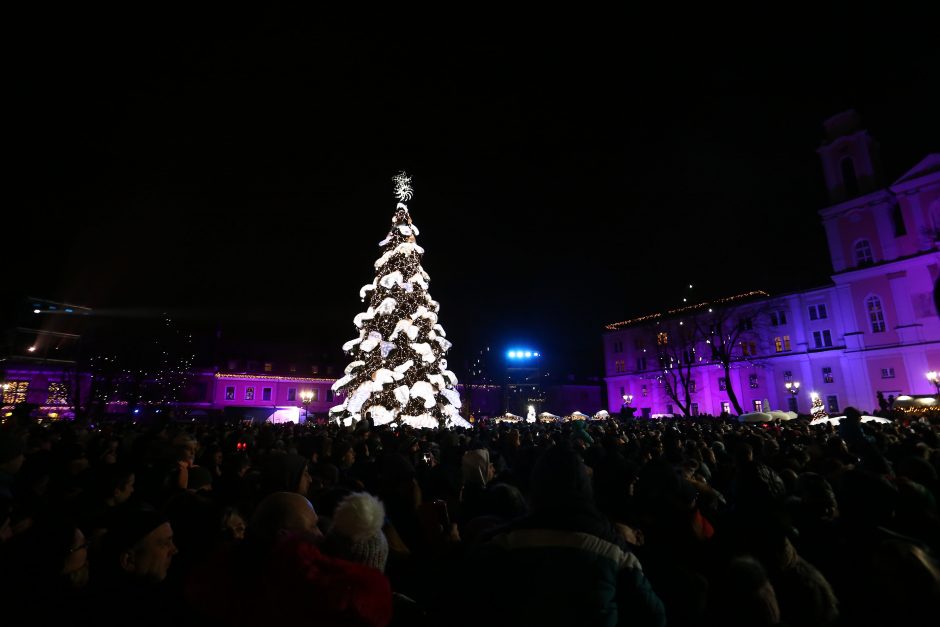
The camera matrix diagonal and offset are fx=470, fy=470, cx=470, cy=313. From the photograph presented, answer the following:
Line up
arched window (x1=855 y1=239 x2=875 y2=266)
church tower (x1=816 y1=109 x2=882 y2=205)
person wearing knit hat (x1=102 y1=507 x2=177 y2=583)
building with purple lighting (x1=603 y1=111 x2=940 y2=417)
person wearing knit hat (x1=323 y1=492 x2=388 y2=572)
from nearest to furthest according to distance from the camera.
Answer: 1. person wearing knit hat (x1=323 y1=492 x2=388 y2=572)
2. person wearing knit hat (x1=102 y1=507 x2=177 y2=583)
3. building with purple lighting (x1=603 y1=111 x2=940 y2=417)
4. arched window (x1=855 y1=239 x2=875 y2=266)
5. church tower (x1=816 y1=109 x2=882 y2=205)

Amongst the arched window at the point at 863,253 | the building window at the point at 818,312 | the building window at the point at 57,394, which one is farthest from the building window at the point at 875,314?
the building window at the point at 57,394

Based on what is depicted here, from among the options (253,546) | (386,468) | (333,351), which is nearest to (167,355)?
(333,351)

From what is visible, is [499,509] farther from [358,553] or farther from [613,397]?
[613,397]

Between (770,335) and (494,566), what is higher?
(770,335)

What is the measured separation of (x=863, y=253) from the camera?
42625 millimetres

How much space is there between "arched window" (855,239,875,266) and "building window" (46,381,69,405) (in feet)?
231

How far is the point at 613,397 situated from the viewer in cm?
6744

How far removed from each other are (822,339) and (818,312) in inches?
114

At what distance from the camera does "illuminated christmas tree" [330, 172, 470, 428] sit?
74.7ft

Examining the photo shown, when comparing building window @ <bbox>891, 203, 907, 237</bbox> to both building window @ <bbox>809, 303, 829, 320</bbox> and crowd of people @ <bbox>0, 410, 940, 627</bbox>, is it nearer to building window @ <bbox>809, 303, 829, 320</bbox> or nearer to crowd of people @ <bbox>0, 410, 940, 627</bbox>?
building window @ <bbox>809, 303, 829, 320</bbox>

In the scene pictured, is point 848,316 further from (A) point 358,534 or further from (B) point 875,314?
(A) point 358,534

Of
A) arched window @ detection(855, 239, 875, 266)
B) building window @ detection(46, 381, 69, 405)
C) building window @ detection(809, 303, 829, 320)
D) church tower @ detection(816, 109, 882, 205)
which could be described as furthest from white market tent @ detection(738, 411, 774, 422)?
building window @ detection(46, 381, 69, 405)

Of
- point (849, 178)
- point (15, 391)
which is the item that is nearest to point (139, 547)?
point (15, 391)

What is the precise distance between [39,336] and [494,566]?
6101 cm
